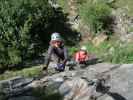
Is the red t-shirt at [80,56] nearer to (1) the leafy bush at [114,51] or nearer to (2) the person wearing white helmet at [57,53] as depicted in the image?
(2) the person wearing white helmet at [57,53]

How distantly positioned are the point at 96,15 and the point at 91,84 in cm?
836

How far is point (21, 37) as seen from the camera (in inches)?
697

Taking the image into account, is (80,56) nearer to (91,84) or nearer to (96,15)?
(91,84)

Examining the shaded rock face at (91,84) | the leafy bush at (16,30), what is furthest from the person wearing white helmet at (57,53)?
the leafy bush at (16,30)

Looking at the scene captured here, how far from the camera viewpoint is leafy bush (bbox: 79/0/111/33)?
1908cm


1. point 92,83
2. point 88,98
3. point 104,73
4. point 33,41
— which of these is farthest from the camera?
point 33,41

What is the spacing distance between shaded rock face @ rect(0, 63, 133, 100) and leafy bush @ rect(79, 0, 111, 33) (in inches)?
228

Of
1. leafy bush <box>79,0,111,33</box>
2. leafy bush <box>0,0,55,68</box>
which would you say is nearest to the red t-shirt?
leafy bush <box>0,0,55,68</box>

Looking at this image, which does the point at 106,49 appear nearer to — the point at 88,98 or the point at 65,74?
the point at 65,74

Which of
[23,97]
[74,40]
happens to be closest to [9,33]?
[74,40]

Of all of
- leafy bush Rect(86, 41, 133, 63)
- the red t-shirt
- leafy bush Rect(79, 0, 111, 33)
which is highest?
leafy bush Rect(79, 0, 111, 33)

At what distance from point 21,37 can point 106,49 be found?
3.50 metres

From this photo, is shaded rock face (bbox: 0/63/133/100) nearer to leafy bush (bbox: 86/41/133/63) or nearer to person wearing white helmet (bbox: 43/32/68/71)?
person wearing white helmet (bbox: 43/32/68/71)

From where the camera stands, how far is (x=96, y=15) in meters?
19.0
